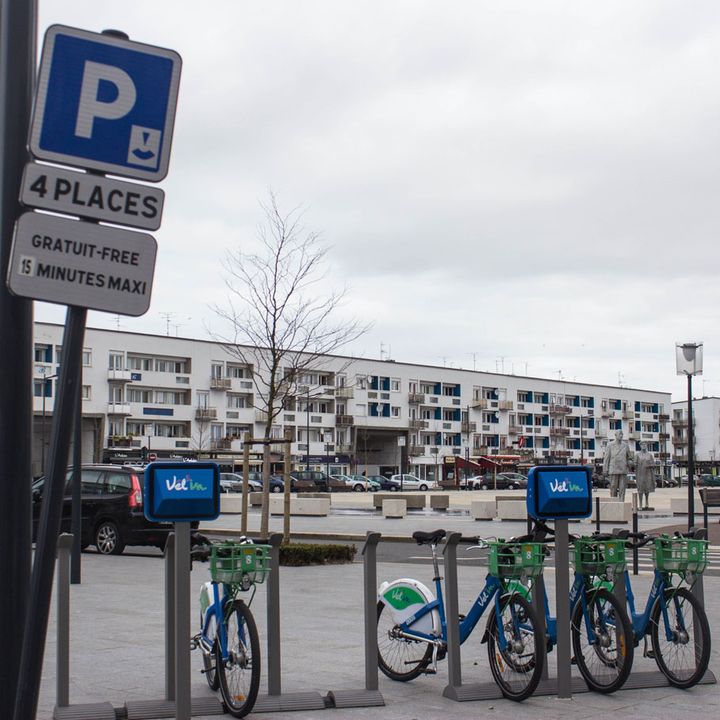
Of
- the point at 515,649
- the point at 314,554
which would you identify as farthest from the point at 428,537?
the point at 314,554

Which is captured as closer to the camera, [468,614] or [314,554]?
[468,614]

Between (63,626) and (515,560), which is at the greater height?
(515,560)

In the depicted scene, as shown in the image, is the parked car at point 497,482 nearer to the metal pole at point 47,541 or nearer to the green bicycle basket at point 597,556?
the green bicycle basket at point 597,556

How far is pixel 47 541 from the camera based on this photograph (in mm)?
3818

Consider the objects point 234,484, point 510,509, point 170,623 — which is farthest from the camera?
point 234,484

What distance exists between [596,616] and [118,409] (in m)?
85.6

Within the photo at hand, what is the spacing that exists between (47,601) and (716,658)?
658 centimetres

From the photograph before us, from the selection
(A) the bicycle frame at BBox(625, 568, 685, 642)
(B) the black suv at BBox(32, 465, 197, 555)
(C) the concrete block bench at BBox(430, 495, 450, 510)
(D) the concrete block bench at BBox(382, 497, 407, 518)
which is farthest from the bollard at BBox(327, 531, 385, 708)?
(C) the concrete block bench at BBox(430, 495, 450, 510)

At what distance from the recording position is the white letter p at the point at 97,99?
3998 millimetres

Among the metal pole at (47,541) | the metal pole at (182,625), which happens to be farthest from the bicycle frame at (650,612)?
the metal pole at (47,541)

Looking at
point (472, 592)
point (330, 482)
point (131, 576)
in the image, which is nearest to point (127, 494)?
point (131, 576)

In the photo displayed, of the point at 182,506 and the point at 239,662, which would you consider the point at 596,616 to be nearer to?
the point at 239,662

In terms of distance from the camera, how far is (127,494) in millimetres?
19547

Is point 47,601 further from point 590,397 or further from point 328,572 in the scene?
point 590,397
